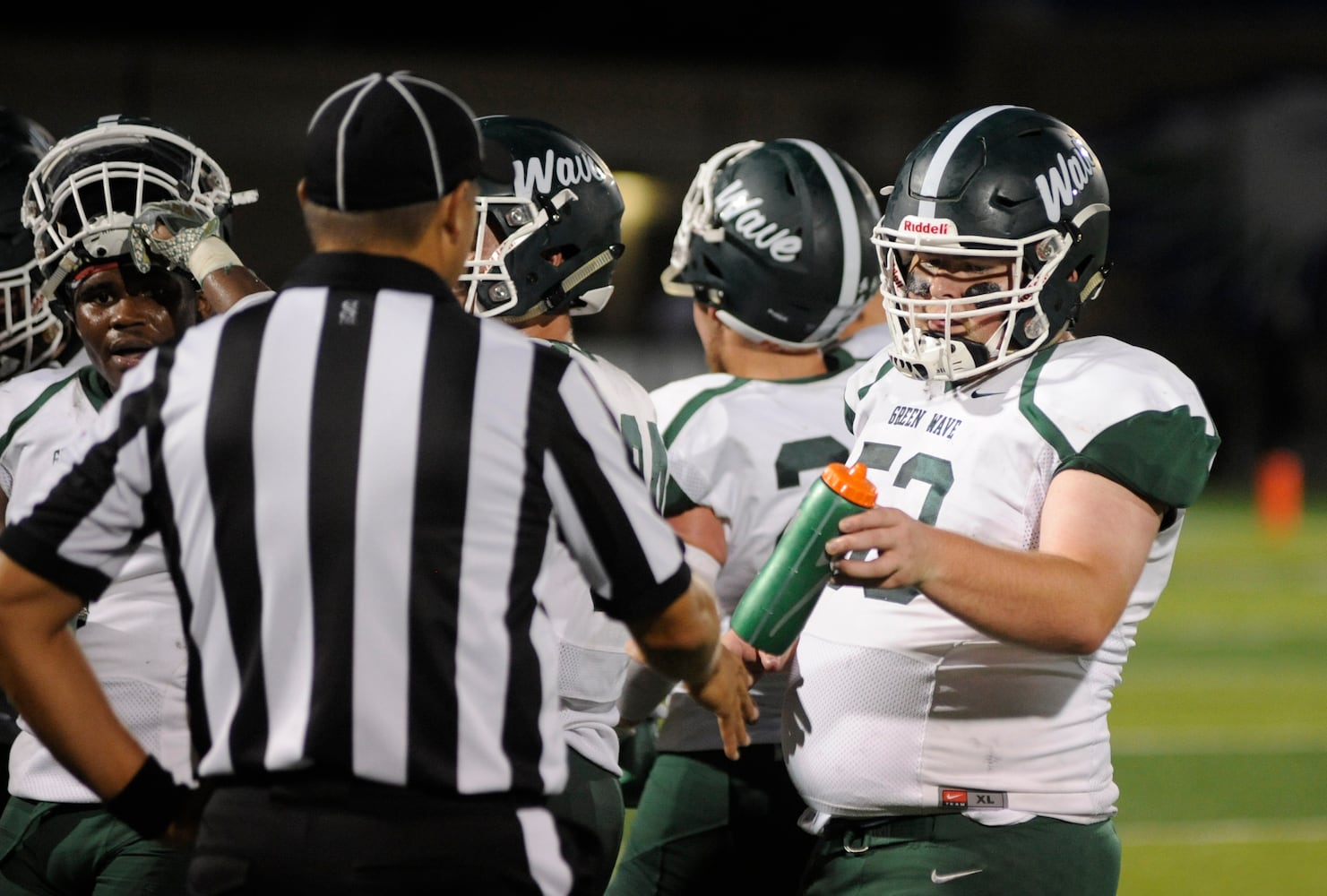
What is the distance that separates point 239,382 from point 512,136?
4.56 feet

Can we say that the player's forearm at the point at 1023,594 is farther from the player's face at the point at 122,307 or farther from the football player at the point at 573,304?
the player's face at the point at 122,307

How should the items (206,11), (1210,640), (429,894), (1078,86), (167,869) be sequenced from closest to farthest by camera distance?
(429,894)
(167,869)
(1210,640)
(206,11)
(1078,86)

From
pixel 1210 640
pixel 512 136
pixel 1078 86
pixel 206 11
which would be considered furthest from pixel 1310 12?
pixel 512 136

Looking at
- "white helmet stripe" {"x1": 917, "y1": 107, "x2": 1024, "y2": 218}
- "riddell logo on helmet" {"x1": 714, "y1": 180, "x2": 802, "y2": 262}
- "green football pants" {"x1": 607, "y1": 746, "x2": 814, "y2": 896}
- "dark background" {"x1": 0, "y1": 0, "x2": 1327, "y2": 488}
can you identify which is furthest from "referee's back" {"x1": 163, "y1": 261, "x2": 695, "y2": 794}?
"dark background" {"x1": 0, "y1": 0, "x2": 1327, "y2": 488}

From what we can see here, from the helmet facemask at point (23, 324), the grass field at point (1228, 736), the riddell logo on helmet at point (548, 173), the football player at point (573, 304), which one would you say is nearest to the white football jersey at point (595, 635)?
the football player at point (573, 304)

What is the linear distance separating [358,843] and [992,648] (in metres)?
1.12

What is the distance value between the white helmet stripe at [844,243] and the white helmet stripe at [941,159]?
661 millimetres

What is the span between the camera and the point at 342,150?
2.02m

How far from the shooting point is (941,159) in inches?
112

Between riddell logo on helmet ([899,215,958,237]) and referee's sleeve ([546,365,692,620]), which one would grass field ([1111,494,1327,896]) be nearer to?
riddell logo on helmet ([899,215,958,237])

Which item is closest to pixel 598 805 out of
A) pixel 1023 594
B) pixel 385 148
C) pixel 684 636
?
pixel 684 636

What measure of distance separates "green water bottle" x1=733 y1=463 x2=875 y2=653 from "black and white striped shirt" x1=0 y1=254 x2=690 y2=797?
1.15 feet

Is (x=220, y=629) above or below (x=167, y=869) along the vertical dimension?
above

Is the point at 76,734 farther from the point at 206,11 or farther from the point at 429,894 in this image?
the point at 206,11
